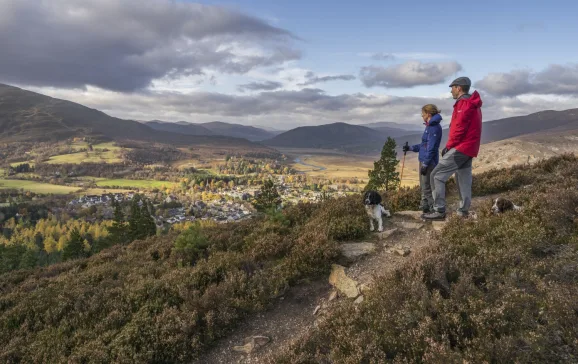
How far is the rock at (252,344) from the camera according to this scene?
5.59 metres

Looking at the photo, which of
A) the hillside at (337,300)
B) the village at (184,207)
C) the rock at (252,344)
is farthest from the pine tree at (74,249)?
the village at (184,207)

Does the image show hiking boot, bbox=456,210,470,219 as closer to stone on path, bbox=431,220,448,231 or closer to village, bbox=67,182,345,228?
stone on path, bbox=431,220,448,231

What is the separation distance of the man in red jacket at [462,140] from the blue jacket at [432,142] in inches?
20.2

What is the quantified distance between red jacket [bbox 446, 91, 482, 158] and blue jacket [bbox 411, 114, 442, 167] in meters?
0.78

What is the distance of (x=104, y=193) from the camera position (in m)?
138

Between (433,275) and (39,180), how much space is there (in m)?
212

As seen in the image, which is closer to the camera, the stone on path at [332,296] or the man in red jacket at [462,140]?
the stone on path at [332,296]

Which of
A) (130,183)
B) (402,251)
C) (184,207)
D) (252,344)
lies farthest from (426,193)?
(130,183)

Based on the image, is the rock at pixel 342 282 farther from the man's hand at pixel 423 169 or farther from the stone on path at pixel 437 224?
the man's hand at pixel 423 169

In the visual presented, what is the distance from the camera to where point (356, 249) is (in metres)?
8.37

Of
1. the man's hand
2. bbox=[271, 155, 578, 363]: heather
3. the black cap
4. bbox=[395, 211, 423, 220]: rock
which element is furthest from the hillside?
the black cap

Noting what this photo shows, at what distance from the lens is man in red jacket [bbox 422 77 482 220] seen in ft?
25.5

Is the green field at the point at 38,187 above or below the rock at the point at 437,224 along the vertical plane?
below

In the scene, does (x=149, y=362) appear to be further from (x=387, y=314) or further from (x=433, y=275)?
(x=433, y=275)
